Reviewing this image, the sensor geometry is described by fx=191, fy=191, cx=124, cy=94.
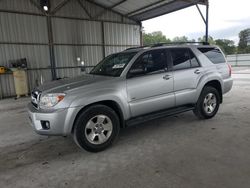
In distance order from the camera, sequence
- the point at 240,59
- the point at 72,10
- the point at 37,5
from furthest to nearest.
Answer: the point at 240,59, the point at 72,10, the point at 37,5

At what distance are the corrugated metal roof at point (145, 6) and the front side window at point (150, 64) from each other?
25.7ft

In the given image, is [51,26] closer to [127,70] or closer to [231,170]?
[127,70]

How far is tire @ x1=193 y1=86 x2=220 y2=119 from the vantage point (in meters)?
4.35

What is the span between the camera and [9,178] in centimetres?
255

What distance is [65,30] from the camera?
11.4 metres

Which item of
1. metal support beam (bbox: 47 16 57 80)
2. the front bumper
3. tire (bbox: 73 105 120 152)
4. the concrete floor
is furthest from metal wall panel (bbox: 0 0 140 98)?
tire (bbox: 73 105 120 152)

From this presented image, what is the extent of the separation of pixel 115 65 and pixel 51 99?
142cm

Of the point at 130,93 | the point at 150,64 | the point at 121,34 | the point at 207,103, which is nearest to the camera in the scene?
the point at 130,93

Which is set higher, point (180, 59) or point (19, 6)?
point (19, 6)

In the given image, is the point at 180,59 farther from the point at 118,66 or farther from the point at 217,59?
the point at 118,66

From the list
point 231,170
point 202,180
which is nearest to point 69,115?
point 202,180

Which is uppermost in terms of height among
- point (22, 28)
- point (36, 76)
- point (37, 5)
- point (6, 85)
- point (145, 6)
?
point (145, 6)

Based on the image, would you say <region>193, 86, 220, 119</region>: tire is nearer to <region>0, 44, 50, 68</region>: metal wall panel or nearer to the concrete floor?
the concrete floor

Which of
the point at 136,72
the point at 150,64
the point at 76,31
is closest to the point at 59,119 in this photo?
the point at 136,72
